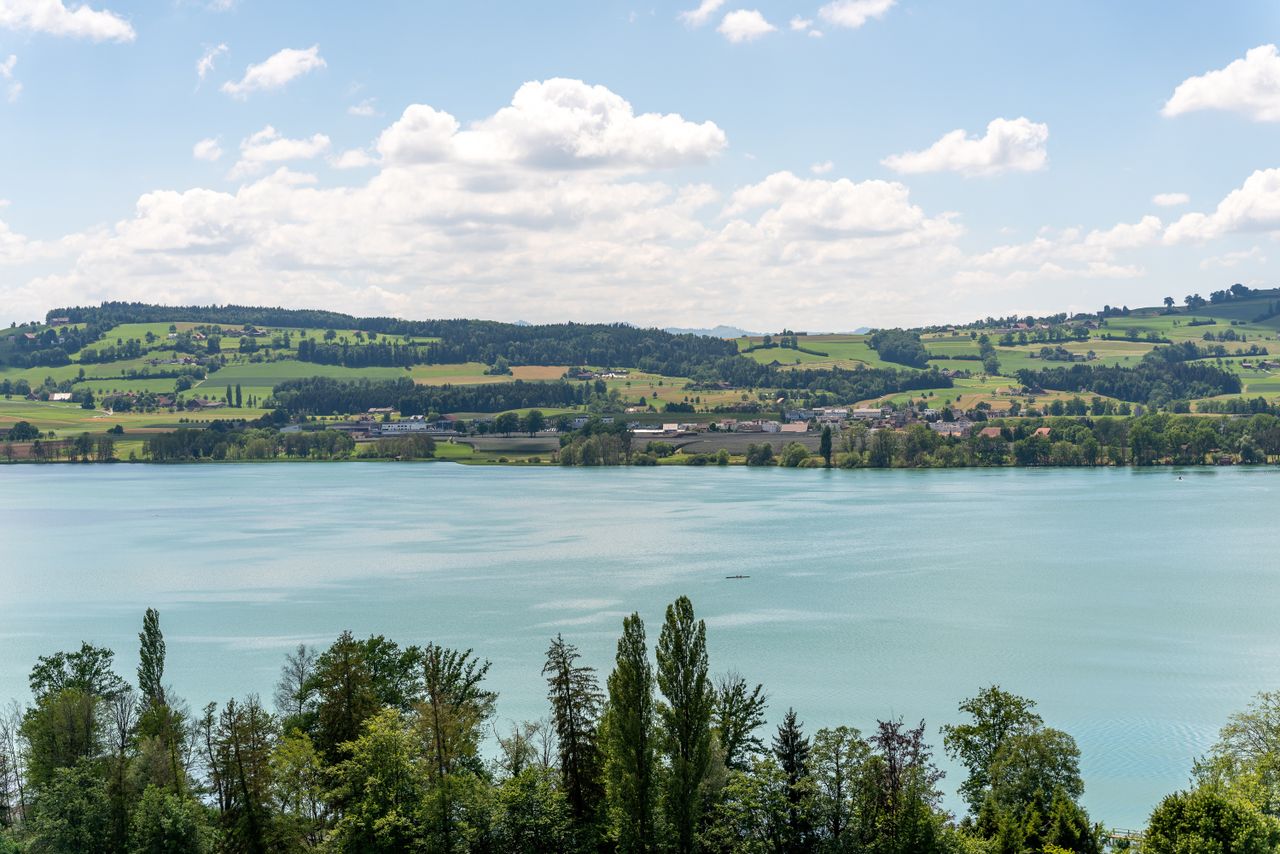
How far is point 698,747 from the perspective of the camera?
2080cm

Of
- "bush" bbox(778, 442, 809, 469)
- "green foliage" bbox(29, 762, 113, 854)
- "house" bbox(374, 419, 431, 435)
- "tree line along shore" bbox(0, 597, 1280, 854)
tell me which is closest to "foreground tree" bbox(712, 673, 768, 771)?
"tree line along shore" bbox(0, 597, 1280, 854)

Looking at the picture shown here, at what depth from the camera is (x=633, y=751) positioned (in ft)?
67.9

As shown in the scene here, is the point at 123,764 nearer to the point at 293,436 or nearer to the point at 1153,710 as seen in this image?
the point at 1153,710

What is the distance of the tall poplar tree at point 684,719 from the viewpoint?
20.5 m

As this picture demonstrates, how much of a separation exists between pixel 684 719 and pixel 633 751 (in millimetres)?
995

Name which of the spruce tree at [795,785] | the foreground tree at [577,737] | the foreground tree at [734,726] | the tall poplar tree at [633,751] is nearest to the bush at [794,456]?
the foreground tree at [734,726]

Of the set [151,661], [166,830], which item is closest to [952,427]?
[151,661]

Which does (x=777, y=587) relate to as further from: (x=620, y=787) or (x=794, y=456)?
(x=794, y=456)

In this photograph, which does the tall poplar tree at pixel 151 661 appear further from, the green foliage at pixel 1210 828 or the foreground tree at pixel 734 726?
the green foliage at pixel 1210 828

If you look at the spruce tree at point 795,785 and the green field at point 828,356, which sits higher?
the green field at point 828,356

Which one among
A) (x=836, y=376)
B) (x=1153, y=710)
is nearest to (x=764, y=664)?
(x=1153, y=710)

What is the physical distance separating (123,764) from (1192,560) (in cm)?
5180

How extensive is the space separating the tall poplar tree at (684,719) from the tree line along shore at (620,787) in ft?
0.12

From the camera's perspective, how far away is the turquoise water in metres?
37.2
